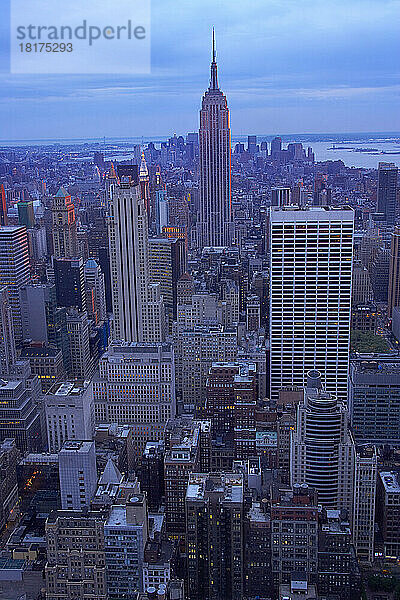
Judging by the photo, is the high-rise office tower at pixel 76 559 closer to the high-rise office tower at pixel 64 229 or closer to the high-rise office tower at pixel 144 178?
the high-rise office tower at pixel 144 178

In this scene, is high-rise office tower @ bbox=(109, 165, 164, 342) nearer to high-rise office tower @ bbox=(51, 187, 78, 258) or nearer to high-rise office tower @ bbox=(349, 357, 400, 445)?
high-rise office tower @ bbox=(51, 187, 78, 258)

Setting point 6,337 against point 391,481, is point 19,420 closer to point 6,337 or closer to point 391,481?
point 6,337

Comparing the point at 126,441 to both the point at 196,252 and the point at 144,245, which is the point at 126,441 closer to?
the point at 144,245

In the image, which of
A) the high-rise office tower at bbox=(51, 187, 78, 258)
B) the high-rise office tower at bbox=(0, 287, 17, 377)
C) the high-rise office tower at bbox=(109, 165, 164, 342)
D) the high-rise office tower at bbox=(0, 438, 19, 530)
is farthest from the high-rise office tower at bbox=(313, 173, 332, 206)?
the high-rise office tower at bbox=(0, 438, 19, 530)

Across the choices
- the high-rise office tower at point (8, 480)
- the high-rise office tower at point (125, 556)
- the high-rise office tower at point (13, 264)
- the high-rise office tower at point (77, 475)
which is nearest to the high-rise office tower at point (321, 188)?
the high-rise office tower at point (13, 264)

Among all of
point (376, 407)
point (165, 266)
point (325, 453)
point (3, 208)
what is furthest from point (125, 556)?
point (3, 208)
